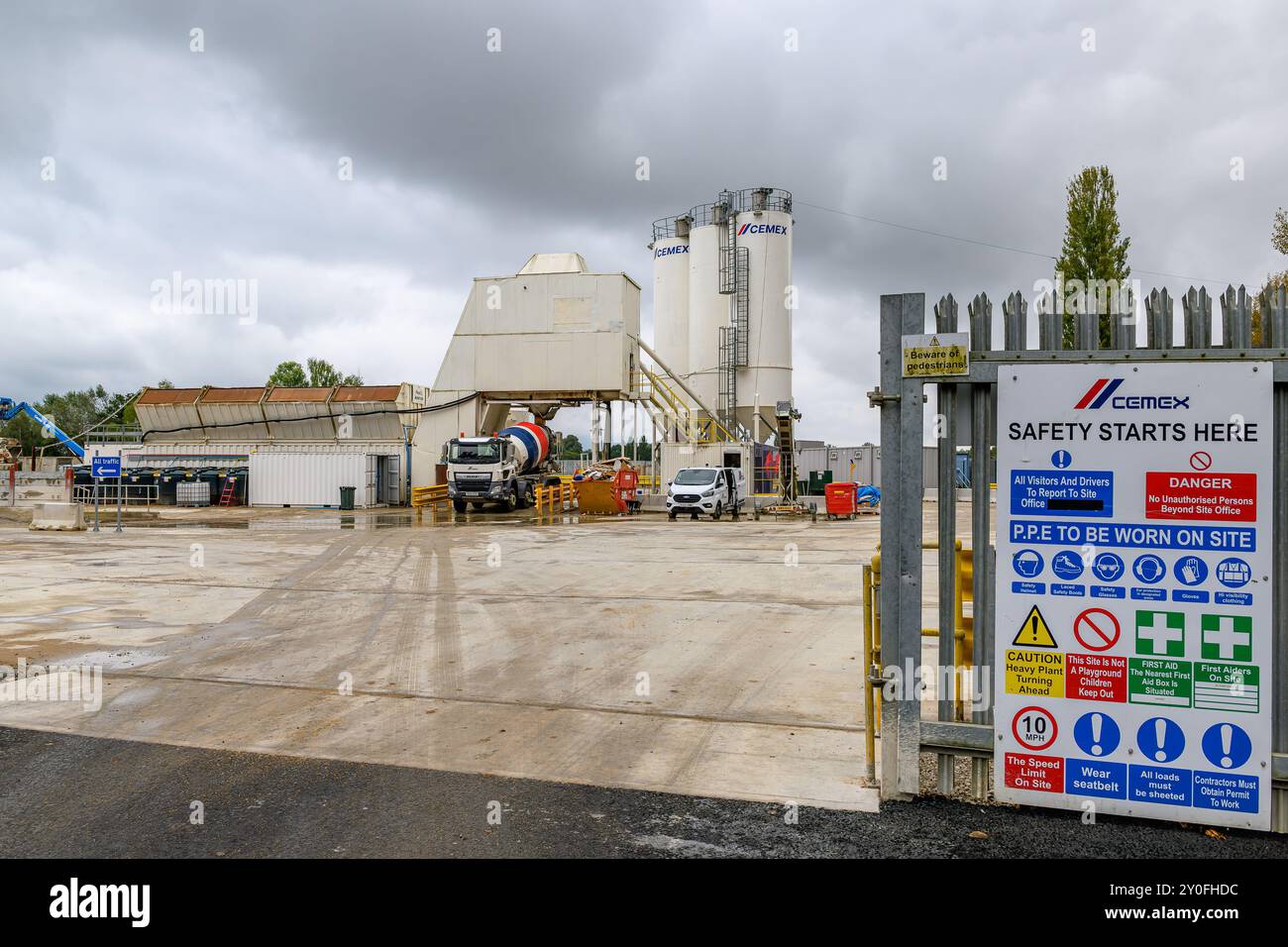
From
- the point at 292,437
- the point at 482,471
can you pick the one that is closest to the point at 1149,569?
the point at 482,471

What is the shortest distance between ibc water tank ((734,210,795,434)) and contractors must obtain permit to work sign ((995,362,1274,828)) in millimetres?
41544

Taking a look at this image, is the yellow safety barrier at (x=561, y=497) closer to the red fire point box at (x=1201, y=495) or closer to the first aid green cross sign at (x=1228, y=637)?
the red fire point box at (x=1201, y=495)

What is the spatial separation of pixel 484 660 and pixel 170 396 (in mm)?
44397

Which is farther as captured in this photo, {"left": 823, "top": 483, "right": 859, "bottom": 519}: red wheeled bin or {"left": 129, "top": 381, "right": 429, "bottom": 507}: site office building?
{"left": 129, "top": 381, "right": 429, "bottom": 507}: site office building

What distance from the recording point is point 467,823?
15.3ft

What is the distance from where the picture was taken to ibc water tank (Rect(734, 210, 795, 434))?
1804 inches

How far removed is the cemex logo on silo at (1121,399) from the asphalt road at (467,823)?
2206 mm

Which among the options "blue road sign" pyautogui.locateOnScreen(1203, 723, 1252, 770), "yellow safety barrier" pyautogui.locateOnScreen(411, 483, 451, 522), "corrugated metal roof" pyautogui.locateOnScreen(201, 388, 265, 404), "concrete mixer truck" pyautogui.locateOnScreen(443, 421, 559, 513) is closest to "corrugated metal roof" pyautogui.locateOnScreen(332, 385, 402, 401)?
"corrugated metal roof" pyautogui.locateOnScreen(201, 388, 265, 404)

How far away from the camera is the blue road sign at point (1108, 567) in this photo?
4.52 meters

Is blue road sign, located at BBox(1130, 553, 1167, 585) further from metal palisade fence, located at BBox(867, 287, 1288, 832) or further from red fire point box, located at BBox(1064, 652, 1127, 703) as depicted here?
metal palisade fence, located at BBox(867, 287, 1288, 832)

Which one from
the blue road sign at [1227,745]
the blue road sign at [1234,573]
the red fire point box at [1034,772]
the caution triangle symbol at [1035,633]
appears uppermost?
the blue road sign at [1234,573]

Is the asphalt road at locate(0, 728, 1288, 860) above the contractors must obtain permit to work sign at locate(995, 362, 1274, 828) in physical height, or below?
below

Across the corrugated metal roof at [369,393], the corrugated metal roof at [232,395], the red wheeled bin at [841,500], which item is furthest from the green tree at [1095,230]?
the corrugated metal roof at [232,395]
